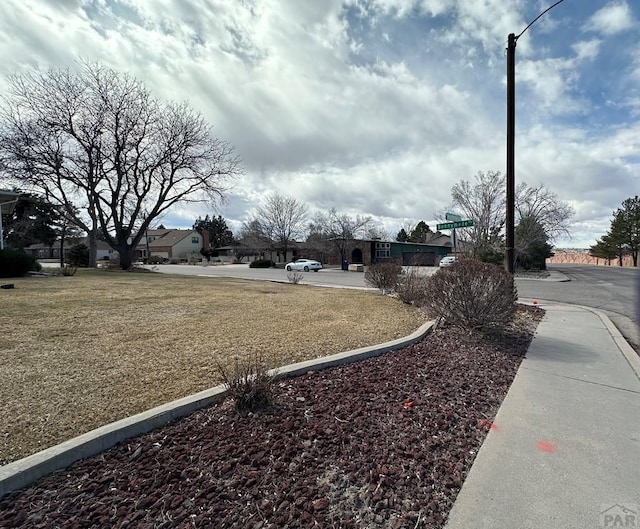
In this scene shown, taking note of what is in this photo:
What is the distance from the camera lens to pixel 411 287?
9.48 m

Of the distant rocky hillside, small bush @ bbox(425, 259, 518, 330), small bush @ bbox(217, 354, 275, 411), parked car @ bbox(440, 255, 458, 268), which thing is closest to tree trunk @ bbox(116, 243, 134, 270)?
parked car @ bbox(440, 255, 458, 268)

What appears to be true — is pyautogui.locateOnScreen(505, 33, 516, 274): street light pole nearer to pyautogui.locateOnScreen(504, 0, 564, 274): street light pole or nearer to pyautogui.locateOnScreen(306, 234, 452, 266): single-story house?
pyautogui.locateOnScreen(504, 0, 564, 274): street light pole

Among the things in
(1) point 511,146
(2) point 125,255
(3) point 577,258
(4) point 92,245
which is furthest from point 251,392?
(3) point 577,258

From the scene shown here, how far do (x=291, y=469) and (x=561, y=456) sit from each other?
78.8 inches

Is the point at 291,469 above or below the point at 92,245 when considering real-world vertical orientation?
below

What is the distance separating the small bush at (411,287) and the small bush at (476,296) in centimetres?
280

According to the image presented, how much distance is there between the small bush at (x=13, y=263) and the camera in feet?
46.8

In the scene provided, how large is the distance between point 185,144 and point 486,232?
2656 centimetres

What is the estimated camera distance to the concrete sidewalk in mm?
1910

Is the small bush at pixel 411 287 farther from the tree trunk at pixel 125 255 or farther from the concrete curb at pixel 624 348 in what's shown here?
the tree trunk at pixel 125 255

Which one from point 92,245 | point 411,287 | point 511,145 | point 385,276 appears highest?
point 511,145

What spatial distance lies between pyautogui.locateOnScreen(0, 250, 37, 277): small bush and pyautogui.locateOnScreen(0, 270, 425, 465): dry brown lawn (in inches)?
273

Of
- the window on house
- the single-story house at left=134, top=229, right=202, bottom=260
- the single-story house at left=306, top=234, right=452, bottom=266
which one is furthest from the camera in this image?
the single-story house at left=134, top=229, right=202, bottom=260

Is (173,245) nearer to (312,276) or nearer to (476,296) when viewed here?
(312,276)
